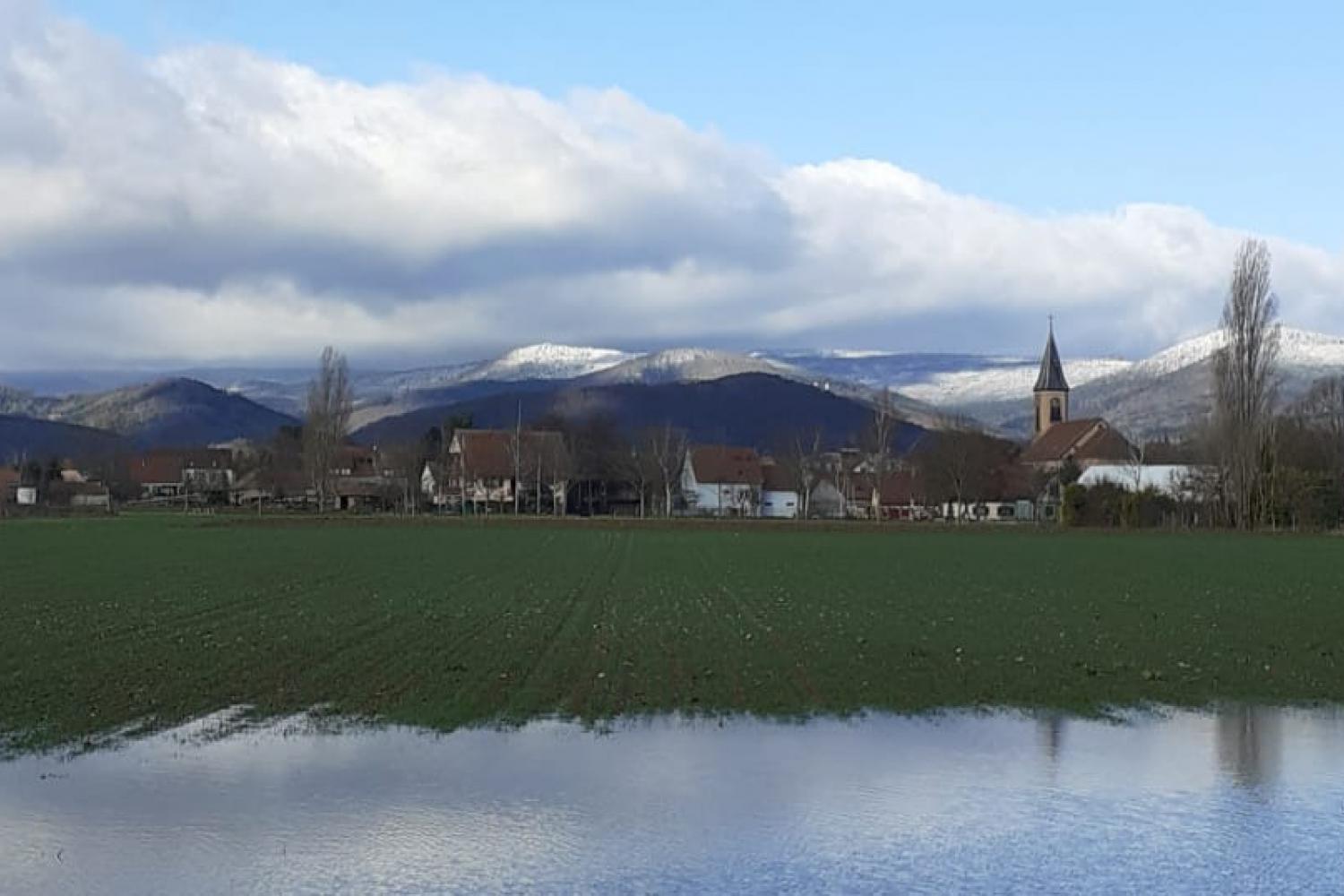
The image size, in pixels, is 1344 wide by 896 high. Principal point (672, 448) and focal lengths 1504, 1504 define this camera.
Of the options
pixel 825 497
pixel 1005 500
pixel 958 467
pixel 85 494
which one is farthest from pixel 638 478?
pixel 85 494

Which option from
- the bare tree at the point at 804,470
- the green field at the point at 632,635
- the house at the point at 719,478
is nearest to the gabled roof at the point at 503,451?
the house at the point at 719,478

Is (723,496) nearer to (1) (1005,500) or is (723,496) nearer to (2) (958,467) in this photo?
(1) (1005,500)

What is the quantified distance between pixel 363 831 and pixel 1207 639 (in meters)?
20.0

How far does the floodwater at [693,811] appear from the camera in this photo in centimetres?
1114

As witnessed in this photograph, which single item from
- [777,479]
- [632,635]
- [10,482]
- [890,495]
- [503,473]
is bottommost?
[632,635]

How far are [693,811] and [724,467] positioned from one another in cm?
15469

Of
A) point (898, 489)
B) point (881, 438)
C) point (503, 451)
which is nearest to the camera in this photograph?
point (881, 438)

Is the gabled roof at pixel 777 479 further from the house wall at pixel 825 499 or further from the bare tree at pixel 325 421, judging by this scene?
the bare tree at pixel 325 421

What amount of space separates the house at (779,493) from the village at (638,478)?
0.60ft

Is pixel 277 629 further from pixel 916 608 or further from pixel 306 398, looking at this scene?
pixel 306 398

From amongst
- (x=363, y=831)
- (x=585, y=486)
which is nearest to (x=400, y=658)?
(x=363, y=831)

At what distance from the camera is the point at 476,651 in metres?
25.0

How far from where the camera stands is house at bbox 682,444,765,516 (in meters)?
162

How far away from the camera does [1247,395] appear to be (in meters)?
101
